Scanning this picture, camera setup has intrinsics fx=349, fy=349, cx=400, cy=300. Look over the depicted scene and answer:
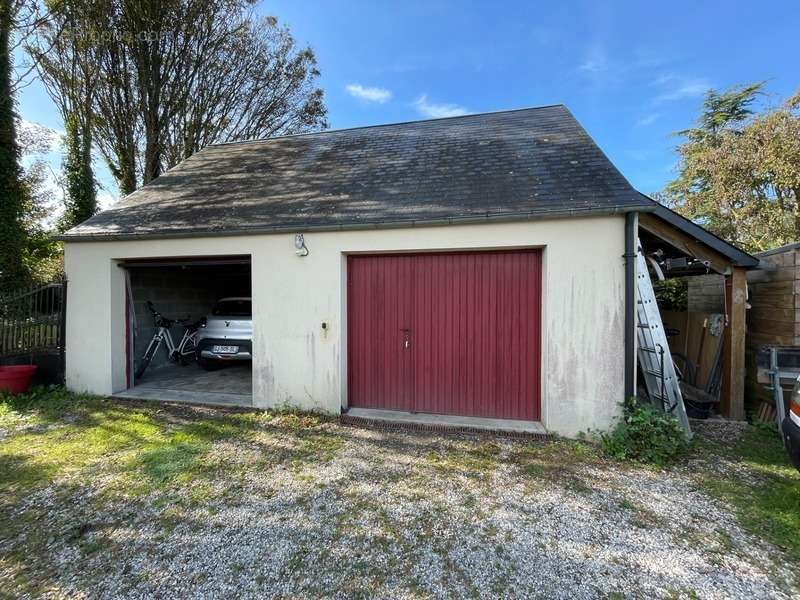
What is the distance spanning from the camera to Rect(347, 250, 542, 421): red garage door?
4566 mm

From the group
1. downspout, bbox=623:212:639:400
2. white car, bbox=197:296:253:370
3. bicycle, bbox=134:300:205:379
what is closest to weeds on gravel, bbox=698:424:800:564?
downspout, bbox=623:212:639:400

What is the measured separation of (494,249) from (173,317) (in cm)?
733

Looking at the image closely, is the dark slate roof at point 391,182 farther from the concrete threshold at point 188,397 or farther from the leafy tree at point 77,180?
the leafy tree at point 77,180

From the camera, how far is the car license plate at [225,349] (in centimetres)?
695

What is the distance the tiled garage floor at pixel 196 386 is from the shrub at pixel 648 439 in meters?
4.88

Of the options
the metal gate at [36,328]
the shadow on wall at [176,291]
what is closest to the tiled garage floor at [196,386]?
the shadow on wall at [176,291]

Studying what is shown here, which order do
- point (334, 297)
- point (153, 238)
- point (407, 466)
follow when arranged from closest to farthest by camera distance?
point (407, 466), point (334, 297), point (153, 238)

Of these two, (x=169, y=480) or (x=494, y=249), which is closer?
(x=169, y=480)

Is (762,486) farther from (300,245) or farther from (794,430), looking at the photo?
(300,245)

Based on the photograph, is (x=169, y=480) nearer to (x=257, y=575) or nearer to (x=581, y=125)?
(x=257, y=575)

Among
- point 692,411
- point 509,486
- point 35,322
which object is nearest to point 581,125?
point 692,411

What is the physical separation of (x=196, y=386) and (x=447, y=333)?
4655mm

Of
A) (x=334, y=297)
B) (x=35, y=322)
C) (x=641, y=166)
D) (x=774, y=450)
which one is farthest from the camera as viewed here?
(x=641, y=166)

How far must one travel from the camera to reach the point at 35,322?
19.0ft
